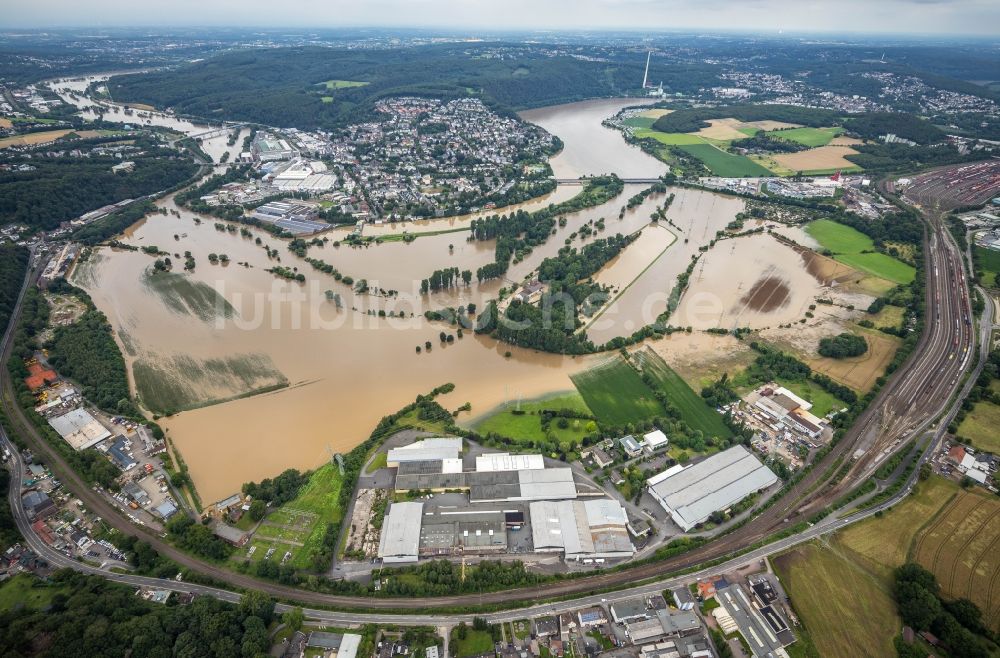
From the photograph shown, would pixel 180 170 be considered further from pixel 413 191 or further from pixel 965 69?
pixel 965 69

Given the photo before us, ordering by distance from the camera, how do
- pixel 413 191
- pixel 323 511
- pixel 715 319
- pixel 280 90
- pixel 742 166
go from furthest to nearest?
pixel 280 90
pixel 742 166
pixel 413 191
pixel 715 319
pixel 323 511

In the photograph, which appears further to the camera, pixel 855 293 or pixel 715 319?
pixel 855 293

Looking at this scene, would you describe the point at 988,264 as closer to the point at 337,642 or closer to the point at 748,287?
the point at 748,287

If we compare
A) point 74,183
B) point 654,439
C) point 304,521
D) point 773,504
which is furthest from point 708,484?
point 74,183

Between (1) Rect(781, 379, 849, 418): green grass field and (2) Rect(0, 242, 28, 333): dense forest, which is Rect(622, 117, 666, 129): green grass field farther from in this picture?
(2) Rect(0, 242, 28, 333): dense forest

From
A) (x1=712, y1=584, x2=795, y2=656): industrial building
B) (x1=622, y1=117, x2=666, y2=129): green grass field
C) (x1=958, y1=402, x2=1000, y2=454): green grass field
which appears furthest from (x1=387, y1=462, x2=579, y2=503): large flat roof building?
(x1=622, y1=117, x2=666, y2=129): green grass field

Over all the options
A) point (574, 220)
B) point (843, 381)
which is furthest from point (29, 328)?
point (843, 381)
